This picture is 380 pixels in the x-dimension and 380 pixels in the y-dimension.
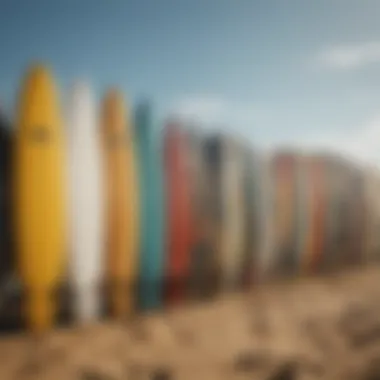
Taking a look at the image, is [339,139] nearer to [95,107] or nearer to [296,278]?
[296,278]

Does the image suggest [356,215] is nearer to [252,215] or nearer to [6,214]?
[252,215]

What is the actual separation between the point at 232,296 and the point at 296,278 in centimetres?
10

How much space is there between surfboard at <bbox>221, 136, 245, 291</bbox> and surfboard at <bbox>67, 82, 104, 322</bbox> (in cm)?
18

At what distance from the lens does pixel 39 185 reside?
986 millimetres

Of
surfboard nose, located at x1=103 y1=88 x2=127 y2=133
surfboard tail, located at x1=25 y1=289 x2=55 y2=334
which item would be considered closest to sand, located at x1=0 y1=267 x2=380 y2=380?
surfboard tail, located at x1=25 y1=289 x2=55 y2=334

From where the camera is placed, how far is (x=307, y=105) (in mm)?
1062

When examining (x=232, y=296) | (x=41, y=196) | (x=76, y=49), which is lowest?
(x=232, y=296)

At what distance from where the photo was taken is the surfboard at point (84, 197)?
3.28ft

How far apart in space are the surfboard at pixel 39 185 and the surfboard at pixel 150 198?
0.11 m

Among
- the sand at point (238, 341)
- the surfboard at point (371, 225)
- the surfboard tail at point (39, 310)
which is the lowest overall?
the sand at point (238, 341)

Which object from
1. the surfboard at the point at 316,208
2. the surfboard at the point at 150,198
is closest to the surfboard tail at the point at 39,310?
the surfboard at the point at 150,198

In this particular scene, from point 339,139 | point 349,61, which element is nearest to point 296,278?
point 339,139

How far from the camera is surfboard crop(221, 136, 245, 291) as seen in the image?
104cm

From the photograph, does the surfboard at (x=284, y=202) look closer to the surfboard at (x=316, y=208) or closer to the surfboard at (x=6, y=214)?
the surfboard at (x=316, y=208)
